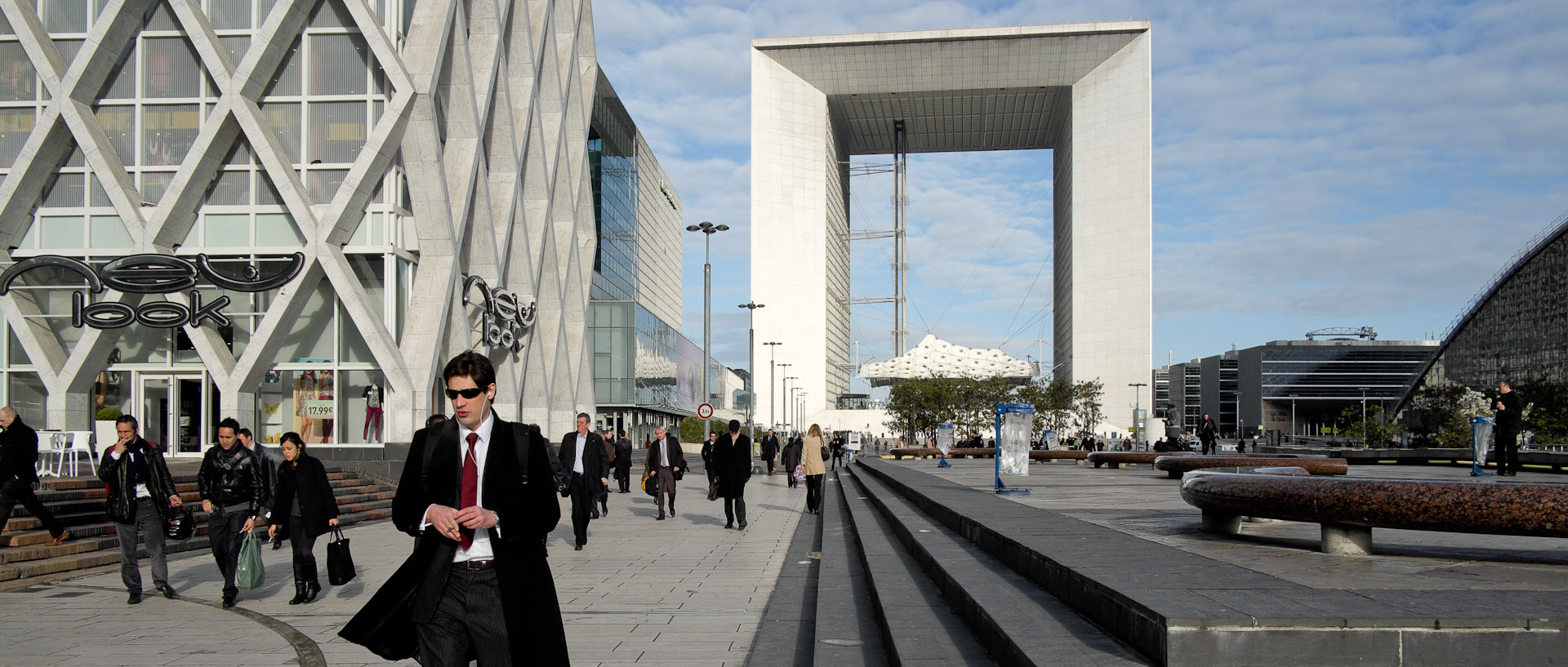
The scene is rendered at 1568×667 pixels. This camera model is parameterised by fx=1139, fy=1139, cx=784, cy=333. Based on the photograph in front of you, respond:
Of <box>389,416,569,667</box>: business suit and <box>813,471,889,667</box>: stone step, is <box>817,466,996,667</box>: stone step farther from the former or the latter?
<box>389,416,569,667</box>: business suit

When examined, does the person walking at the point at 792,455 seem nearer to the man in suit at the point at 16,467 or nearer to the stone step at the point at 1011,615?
the man in suit at the point at 16,467

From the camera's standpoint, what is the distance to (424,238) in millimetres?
26531

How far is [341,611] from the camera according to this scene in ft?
29.2

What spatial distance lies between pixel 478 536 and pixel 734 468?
1214cm

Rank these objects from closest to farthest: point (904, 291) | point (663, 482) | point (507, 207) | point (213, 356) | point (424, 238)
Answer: point (663, 482) < point (213, 356) < point (424, 238) < point (507, 207) < point (904, 291)

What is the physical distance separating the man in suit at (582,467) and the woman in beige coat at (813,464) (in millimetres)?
3706

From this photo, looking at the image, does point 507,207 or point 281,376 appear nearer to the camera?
point 281,376

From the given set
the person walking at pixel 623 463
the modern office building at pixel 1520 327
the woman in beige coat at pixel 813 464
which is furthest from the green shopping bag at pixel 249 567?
the modern office building at pixel 1520 327

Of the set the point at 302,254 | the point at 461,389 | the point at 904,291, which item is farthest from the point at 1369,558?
the point at 904,291

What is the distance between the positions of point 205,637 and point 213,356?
61.9 ft

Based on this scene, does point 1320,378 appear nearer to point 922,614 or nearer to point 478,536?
point 922,614

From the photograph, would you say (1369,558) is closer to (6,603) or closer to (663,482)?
(6,603)

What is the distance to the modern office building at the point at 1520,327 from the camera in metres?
66.9

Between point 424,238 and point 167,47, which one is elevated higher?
point 167,47
